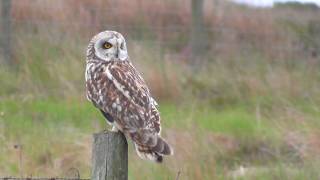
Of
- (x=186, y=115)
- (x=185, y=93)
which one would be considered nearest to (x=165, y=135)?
(x=186, y=115)

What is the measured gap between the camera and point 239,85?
12.0 metres

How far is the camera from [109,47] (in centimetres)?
555

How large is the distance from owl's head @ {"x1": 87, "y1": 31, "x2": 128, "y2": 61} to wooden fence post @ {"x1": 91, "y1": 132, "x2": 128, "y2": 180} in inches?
31.4

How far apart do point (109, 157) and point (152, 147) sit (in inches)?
8.2

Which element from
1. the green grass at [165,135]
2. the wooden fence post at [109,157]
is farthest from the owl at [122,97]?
the green grass at [165,135]

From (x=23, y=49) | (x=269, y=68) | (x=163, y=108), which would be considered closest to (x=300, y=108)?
(x=163, y=108)

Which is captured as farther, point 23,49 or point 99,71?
point 23,49

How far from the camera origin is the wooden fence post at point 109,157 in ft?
15.5

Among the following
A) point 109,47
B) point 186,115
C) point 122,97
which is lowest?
point 186,115

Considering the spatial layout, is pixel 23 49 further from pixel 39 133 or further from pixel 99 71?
pixel 99 71

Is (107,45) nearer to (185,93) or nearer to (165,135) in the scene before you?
(165,135)

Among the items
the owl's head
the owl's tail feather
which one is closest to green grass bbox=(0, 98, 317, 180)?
the owl's head

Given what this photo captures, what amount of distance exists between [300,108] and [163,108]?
5.13 feet

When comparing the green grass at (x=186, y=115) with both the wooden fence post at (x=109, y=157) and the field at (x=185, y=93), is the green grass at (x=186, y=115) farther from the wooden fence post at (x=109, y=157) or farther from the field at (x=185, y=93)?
the wooden fence post at (x=109, y=157)
